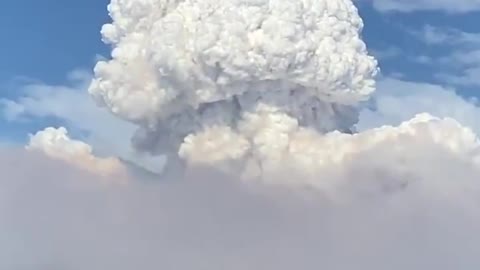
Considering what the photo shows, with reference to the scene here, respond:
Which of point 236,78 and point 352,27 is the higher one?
point 352,27

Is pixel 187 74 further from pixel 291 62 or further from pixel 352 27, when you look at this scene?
pixel 352 27

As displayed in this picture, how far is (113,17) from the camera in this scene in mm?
55969

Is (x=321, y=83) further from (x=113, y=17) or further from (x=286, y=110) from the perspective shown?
(x=113, y=17)

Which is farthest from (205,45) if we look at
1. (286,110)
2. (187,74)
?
(286,110)

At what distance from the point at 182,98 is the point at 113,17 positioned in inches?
210

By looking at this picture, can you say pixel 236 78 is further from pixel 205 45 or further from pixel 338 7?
pixel 338 7

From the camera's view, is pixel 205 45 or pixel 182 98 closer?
pixel 205 45

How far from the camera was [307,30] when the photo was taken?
2163 inches

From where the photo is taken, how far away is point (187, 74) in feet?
181

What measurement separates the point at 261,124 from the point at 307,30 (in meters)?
5.21

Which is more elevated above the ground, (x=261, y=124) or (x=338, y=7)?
(x=338, y=7)

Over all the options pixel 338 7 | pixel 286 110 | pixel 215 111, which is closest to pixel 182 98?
pixel 215 111

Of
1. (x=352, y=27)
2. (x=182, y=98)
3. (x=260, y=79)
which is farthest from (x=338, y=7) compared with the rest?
(x=182, y=98)

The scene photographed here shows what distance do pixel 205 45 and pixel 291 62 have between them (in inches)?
163
